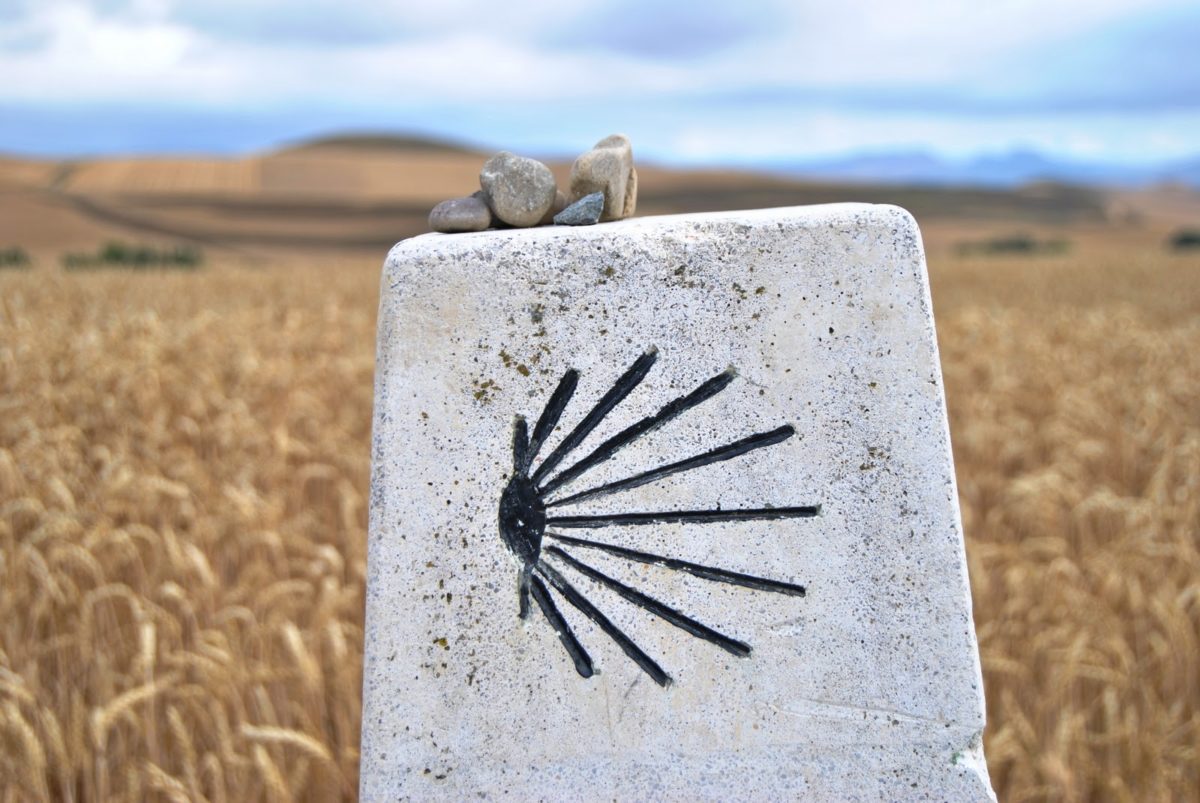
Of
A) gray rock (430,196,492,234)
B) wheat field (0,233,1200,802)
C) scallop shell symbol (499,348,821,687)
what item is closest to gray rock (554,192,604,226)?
gray rock (430,196,492,234)

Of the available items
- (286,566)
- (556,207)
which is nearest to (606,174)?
(556,207)

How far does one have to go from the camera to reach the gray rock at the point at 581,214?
48.4 inches

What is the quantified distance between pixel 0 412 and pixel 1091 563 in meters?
3.43

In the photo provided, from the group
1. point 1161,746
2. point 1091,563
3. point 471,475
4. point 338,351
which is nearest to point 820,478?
point 471,475

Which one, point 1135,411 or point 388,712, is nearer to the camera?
point 388,712

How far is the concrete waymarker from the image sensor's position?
3.68ft

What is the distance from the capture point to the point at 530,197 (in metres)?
1.26

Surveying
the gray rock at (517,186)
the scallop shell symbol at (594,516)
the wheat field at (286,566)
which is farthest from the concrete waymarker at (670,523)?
the wheat field at (286,566)

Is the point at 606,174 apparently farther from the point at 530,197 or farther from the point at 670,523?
the point at 670,523

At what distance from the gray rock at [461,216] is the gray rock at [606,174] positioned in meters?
0.14

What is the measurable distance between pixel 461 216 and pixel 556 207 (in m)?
0.14

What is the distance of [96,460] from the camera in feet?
10.6

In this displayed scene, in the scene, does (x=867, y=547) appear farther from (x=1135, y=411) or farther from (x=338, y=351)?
(x=338, y=351)

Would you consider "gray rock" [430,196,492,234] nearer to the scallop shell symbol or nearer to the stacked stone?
the stacked stone
